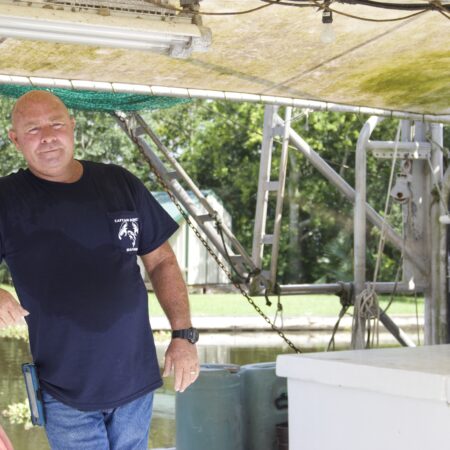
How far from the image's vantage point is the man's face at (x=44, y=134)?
3.53 metres

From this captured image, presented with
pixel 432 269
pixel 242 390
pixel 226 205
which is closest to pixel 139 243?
pixel 242 390

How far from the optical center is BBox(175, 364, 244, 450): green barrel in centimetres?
626

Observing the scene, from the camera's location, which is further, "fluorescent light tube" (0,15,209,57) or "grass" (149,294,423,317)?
"grass" (149,294,423,317)

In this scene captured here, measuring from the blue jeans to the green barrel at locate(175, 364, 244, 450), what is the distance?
271cm

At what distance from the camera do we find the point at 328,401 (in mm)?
4316

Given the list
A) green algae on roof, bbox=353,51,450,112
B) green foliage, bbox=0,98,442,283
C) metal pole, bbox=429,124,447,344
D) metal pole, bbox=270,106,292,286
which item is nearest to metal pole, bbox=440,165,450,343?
metal pole, bbox=429,124,447,344

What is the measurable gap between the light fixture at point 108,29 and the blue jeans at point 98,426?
149 cm

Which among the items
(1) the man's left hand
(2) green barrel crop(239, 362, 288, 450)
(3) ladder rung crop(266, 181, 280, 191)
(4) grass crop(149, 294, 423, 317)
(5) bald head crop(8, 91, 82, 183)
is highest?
(5) bald head crop(8, 91, 82, 183)

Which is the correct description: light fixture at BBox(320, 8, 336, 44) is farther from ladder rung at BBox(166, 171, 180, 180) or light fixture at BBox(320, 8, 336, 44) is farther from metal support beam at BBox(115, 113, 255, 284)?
ladder rung at BBox(166, 171, 180, 180)

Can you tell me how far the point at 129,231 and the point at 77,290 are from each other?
298 mm

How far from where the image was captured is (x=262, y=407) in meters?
6.45

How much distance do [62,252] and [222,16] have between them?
1858mm

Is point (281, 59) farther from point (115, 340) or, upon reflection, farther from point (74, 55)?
point (115, 340)

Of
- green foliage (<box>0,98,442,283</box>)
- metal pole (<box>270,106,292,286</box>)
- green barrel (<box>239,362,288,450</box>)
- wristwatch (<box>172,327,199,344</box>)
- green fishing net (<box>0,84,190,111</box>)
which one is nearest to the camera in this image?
wristwatch (<box>172,327,199,344</box>)
